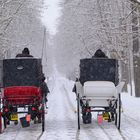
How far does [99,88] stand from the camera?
1566 centimetres

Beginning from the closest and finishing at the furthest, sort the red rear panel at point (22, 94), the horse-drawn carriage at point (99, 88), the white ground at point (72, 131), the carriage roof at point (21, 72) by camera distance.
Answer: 1. the white ground at point (72, 131)
2. the red rear panel at point (22, 94)
3. the horse-drawn carriage at point (99, 88)
4. the carriage roof at point (21, 72)

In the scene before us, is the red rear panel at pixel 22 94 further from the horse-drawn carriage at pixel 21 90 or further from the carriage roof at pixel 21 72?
the carriage roof at pixel 21 72

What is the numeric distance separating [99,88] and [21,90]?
2.35 meters

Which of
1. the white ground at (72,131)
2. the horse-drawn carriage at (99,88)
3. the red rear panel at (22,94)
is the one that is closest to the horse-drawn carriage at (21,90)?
the red rear panel at (22,94)

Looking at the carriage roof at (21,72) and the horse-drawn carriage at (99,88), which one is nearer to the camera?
the horse-drawn carriage at (99,88)

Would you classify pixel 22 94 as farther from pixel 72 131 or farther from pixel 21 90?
pixel 72 131

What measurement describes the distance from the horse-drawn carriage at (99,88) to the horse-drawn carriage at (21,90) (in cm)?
129

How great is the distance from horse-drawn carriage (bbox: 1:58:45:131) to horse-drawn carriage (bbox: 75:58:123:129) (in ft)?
4.22

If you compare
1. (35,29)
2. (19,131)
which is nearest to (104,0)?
(19,131)

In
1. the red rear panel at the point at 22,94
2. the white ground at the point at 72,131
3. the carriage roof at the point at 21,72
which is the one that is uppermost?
the carriage roof at the point at 21,72

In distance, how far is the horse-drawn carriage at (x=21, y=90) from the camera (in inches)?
611

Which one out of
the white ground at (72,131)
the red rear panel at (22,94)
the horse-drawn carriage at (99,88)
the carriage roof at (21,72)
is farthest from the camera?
the carriage roof at (21,72)

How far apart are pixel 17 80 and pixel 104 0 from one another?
18851 millimetres

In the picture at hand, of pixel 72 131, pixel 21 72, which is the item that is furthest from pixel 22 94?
pixel 72 131
